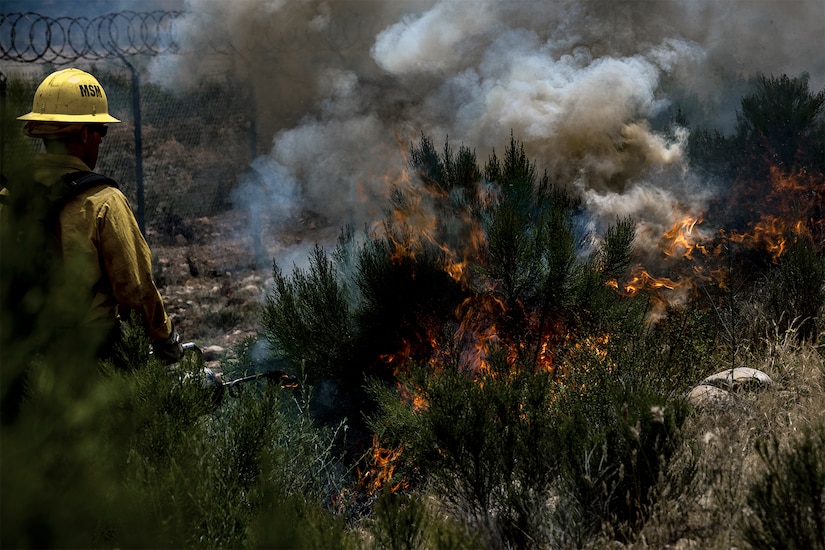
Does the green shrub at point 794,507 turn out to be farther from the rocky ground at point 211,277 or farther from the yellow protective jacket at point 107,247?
the rocky ground at point 211,277

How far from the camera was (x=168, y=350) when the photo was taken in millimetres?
3486

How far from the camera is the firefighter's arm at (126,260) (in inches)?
123

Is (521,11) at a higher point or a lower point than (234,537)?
higher

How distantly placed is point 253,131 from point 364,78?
70.9 inches

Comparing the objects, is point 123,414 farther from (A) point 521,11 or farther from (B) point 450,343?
(A) point 521,11

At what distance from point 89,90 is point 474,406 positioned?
86.7 inches

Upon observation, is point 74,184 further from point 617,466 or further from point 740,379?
point 740,379

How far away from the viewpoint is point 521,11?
9625 mm

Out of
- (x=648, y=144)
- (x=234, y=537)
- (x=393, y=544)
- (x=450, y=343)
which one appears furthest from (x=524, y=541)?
(x=648, y=144)

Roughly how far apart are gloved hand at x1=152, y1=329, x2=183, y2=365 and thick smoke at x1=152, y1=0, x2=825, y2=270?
3870mm

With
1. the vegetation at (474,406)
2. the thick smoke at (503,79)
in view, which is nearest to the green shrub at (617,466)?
the vegetation at (474,406)

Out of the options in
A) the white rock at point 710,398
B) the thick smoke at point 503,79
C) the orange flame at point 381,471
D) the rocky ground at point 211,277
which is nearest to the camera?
the white rock at point 710,398

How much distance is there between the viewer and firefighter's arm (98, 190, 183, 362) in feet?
10.3

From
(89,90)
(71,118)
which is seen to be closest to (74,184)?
(71,118)
